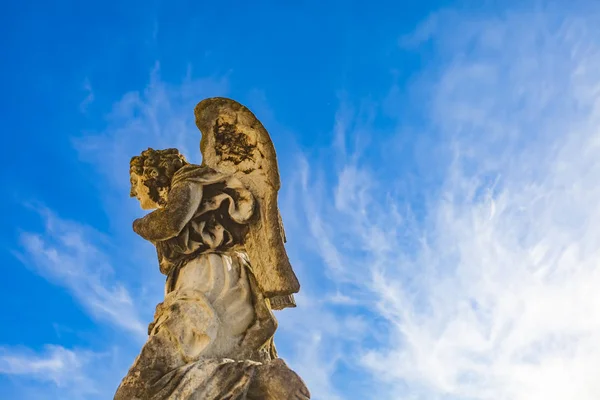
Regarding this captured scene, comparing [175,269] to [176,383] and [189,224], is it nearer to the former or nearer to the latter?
[189,224]

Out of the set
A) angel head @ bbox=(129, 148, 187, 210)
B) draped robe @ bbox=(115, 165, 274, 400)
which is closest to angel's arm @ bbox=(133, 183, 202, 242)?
draped robe @ bbox=(115, 165, 274, 400)

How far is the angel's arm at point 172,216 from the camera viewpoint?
563 centimetres

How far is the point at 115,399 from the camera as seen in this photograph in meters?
4.59

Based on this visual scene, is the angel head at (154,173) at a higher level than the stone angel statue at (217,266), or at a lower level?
higher

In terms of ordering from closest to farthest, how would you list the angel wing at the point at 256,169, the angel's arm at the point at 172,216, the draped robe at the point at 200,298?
the draped robe at the point at 200,298 < the angel wing at the point at 256,169 < the angel's arm at the point at 172,216

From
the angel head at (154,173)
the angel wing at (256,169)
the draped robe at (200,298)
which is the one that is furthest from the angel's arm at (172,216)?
the angel wing at (256,169)

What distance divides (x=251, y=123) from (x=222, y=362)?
2.61m

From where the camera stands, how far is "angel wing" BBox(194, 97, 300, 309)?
5.50 metres

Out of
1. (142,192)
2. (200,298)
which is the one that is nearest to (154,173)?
(142,192)

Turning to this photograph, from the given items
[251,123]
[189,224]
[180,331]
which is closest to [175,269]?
[189,224]

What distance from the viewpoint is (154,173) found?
6180 millimetres

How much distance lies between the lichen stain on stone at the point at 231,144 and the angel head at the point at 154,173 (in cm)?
48

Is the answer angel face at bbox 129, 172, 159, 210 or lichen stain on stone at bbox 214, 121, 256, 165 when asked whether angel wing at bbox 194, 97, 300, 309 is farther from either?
angel face at bbox 129, 172, 159, 210

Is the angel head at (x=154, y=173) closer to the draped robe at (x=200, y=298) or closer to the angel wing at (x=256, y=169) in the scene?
the draped robe at (x=200, y=298)
